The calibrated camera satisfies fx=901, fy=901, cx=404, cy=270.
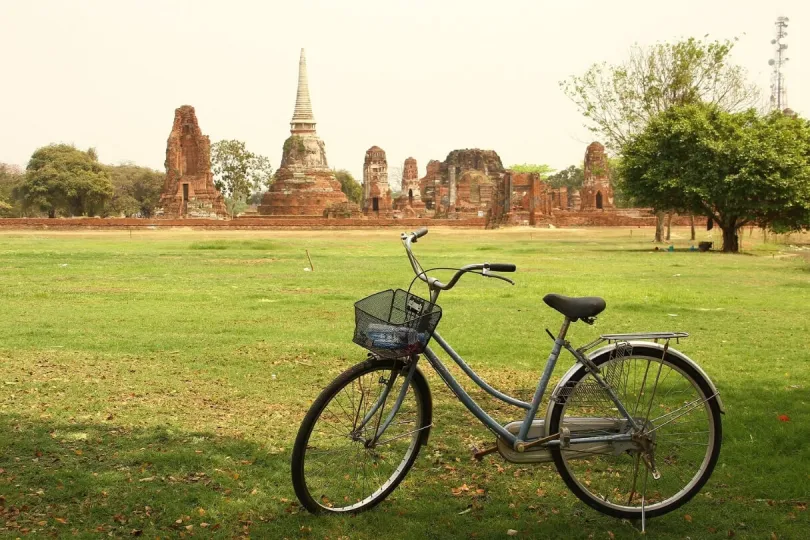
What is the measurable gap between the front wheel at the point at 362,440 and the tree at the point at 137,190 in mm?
78149

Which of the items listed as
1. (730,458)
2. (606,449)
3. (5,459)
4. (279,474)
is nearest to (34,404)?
(5,459)

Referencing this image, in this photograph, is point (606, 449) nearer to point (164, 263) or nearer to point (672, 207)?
point (164, 263)

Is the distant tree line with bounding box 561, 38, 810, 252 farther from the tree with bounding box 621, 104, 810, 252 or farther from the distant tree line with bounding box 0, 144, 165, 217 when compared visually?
the distant tree line with bounding box 0, 144, 165, 217

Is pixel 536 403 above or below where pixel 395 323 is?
below

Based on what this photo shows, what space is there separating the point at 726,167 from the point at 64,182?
4957cm

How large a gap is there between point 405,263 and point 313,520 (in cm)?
1773

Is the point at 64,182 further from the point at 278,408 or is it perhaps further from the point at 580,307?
the point at 580,307

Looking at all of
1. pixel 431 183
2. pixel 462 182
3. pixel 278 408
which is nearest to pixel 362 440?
pixel 278 408

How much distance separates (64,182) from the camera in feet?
207

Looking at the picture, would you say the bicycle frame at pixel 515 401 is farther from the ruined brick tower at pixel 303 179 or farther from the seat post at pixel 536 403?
the ruined brick tower at pixel 303 179

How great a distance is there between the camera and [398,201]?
232ft

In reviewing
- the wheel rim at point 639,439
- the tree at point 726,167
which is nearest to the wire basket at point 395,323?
the wheel rim at point 639,439

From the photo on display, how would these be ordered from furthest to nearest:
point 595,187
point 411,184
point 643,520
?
point 411,184 → point 595,187 → point 643,520

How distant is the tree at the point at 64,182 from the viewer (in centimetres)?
6328
